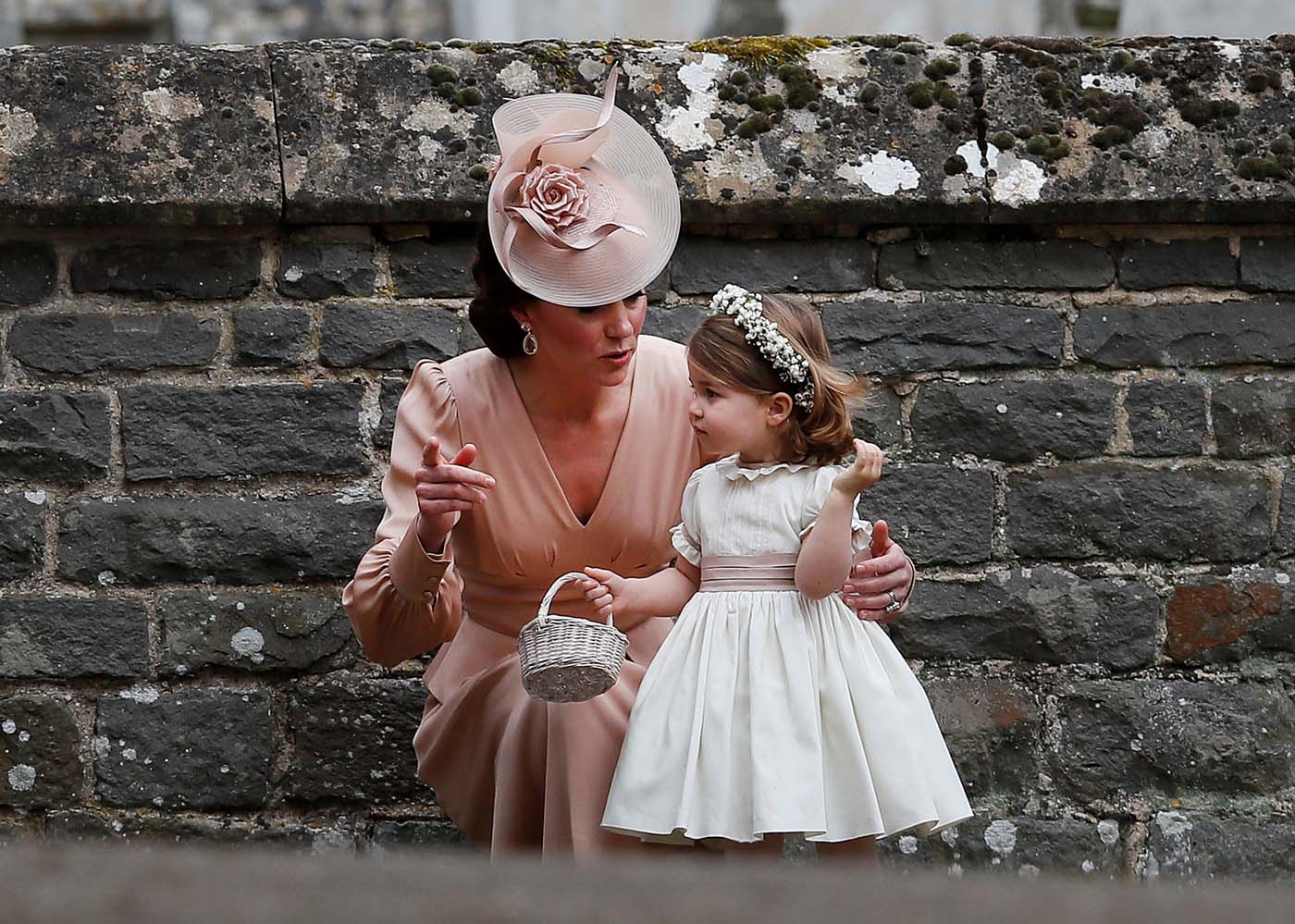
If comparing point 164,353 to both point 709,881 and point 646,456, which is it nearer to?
point 646,456

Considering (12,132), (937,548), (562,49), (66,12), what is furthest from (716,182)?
(66,12)

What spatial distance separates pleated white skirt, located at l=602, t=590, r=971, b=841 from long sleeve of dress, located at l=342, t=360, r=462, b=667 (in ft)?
1.26

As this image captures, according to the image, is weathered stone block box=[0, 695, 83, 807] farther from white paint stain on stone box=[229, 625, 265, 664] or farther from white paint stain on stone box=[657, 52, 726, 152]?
white paint stain on stone box=[657, 52, 726, 152]

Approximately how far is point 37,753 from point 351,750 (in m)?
0.60

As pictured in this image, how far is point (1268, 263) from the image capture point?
3.34m

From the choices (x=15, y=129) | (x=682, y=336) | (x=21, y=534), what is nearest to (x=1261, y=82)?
(x=682, y=336)

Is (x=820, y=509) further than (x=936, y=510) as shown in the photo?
No

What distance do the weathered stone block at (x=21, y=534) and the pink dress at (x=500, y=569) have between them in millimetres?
827

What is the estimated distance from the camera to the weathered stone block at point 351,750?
3.24 m

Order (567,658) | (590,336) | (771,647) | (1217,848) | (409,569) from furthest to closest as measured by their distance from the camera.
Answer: (1217,848)
(590,336)
(409,569)
(771,647)
(567,658)

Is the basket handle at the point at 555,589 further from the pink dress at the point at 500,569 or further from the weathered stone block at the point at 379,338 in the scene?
the weathered stone block at the point at 379,338

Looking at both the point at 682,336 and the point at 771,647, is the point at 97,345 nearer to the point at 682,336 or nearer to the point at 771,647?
the point at 682,336

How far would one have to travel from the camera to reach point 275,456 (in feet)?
10.7

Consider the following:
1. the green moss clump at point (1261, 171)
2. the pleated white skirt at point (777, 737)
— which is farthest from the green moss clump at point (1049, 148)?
the pleated white skirt at point (777, 737)
